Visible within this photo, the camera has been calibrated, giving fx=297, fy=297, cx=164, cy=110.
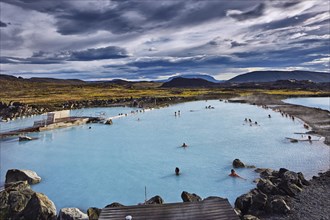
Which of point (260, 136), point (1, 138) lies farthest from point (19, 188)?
point (260, 136)

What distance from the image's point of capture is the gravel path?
42.0ft

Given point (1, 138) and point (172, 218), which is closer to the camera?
point (172, 218)

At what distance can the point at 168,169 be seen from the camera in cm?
2261

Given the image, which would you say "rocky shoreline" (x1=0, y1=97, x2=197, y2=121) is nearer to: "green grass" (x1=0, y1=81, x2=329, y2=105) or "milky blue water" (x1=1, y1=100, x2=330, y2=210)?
"green grass" (x1=0, y1=81, x2=329, y2=105)

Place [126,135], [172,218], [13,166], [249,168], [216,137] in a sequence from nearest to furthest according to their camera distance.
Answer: [172,218], [249,168], [13,166], [216,137], [126,135]

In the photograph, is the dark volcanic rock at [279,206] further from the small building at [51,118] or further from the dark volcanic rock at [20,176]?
the small building at [51,118]

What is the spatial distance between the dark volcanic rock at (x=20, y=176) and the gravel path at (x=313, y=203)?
566 inches

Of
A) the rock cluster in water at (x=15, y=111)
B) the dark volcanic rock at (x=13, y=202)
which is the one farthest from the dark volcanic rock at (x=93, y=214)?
the rock cluster in water at (x=15, y=111)

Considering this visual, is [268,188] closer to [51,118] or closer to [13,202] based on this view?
[13,202]

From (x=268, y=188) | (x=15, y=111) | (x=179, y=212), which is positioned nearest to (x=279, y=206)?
(x=268, y=188)

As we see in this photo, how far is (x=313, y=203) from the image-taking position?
1414cm

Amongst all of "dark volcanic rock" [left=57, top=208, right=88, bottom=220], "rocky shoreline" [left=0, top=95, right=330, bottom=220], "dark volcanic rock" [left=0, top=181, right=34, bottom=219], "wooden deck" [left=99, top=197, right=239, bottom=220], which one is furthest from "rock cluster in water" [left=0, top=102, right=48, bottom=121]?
"wooden deck" [left=99, top=197, right=239, bottom=220]

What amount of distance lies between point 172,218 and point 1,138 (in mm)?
31807

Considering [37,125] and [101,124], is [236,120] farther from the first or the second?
[37,125]
